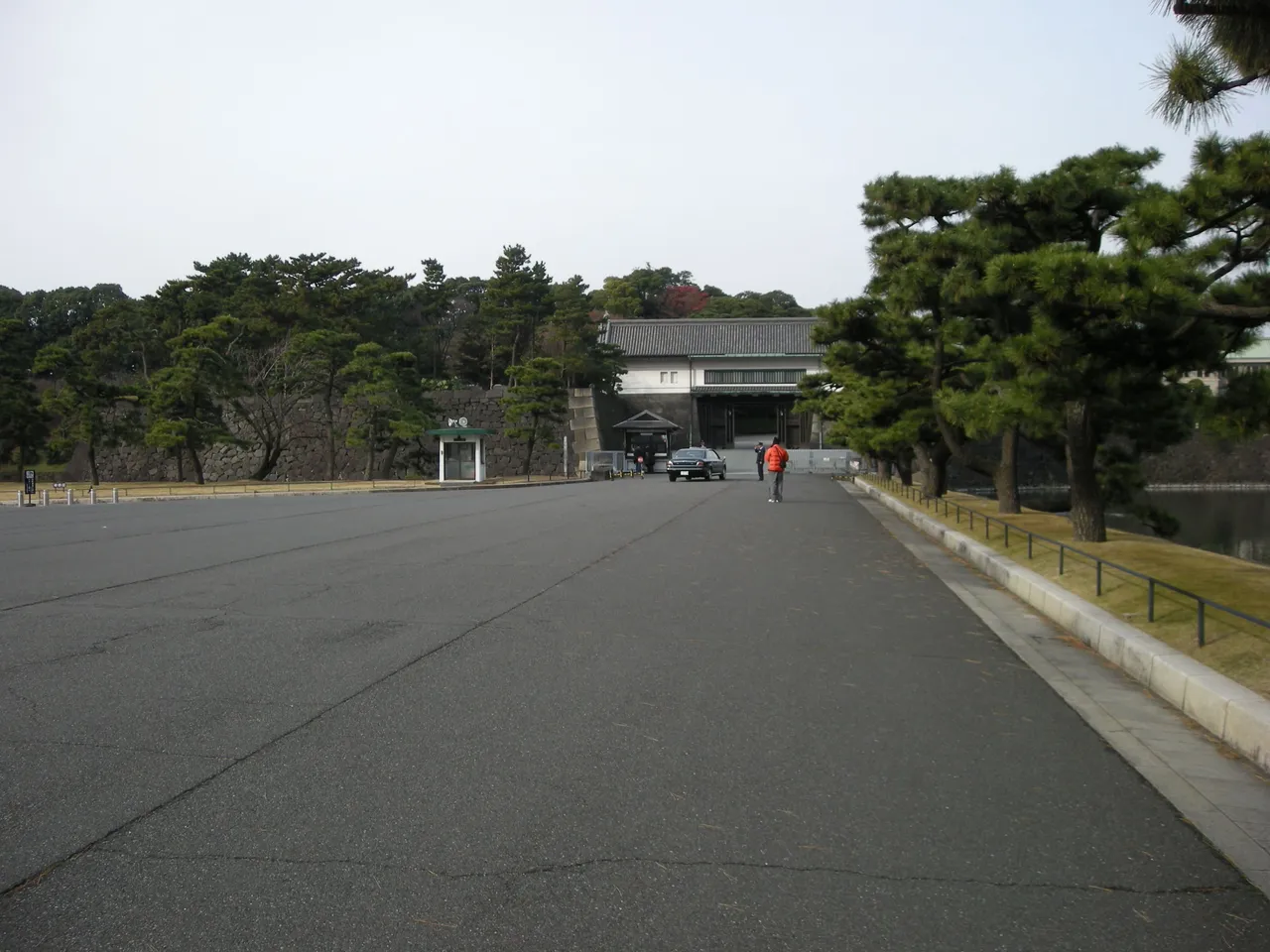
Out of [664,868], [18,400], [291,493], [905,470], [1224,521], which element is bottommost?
[1224,521]

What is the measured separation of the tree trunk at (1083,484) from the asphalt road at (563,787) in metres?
5.54

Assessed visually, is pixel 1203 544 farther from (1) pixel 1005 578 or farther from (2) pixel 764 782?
(2) pixel 764 782

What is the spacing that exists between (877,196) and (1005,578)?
10.7 meters

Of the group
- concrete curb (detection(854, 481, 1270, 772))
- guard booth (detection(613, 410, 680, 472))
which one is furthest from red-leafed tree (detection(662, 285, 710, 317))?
concrete curb (detection(854, 481, 1270, 772))

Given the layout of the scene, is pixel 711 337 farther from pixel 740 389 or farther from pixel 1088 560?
pixel 1088 560

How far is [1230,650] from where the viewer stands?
625cm

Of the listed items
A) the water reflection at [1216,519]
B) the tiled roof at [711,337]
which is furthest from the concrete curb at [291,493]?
the tiled roof at [711,337]

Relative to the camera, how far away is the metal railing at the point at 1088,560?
21.3 ft

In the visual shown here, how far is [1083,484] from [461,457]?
103 ft

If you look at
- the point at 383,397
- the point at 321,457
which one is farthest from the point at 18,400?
the point at 383,397

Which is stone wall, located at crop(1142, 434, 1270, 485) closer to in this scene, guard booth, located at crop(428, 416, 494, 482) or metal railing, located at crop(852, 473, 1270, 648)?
metal railing, located at crop(852, 473, 1270, 648)

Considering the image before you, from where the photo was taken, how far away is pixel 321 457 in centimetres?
5541

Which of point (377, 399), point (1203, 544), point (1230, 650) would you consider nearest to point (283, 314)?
point (377, 399)

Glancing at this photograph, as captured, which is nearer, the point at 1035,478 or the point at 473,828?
the point at 473,828
